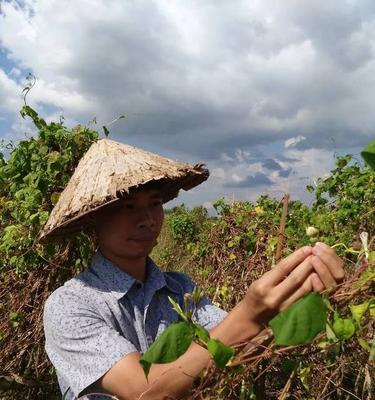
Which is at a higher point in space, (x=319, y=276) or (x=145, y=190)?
(x=145, y=190)

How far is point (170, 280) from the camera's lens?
1.91 metres

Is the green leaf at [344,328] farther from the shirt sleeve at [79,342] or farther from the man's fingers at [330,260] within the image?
the shirt sleeve at [79,342]

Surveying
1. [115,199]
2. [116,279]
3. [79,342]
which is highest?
[115,199]

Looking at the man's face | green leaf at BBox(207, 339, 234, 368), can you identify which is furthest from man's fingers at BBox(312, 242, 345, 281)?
the man's face

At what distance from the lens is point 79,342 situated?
4.79 ft

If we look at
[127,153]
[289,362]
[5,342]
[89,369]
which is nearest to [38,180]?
[5,342]

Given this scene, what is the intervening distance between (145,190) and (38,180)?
46.4 inches

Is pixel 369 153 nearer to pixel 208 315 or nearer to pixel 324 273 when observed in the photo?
pixel 324 273

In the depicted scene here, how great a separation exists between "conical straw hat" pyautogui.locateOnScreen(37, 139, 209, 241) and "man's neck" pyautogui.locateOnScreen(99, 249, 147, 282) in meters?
0.15

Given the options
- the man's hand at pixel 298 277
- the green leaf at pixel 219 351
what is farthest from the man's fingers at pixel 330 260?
the green leaf at pixel 219 351

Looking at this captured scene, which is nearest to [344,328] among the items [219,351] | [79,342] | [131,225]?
[219,351]

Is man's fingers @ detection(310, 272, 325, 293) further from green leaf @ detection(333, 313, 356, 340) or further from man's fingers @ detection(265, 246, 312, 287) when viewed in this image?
green leaf @ detection(333, 313, 356, 340)

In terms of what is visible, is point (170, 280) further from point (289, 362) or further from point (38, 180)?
point (38, 180)

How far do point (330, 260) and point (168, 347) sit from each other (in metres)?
0.37
